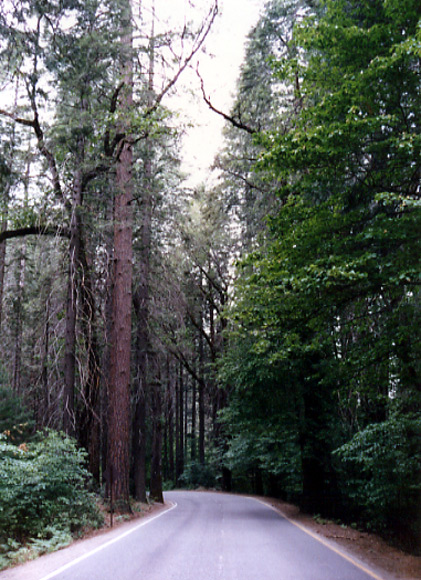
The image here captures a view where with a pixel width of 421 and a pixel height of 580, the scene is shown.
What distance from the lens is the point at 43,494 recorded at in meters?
10.2

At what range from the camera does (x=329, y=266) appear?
8.12 m

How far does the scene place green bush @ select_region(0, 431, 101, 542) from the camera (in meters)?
9.33

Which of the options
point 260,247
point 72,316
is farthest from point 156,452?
point 260,247

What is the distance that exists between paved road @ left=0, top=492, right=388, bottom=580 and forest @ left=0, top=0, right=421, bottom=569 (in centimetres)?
160

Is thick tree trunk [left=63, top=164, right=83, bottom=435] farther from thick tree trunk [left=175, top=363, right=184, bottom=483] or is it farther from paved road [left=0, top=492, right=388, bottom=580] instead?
thick tree trunk [left=175, top=363, right=184, bottom=483]

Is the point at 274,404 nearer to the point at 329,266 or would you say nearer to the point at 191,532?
the point at 191,532

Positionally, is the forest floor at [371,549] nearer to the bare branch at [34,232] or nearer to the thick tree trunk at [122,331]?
the thick tree trunk at [122,331]

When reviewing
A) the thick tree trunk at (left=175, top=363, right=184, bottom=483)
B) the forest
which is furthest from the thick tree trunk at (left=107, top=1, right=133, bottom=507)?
the thick tree trunk at (left=175, top=363, right=184, bottom=483)

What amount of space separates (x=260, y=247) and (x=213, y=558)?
8801mm

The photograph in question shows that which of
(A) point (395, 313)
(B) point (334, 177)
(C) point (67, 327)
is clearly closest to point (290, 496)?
(C) point (67, 327)

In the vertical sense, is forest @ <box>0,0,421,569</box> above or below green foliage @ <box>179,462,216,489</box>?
above

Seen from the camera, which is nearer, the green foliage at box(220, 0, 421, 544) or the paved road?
the paved road

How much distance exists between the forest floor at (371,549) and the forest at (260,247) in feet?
1.89

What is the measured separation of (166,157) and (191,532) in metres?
12.2
